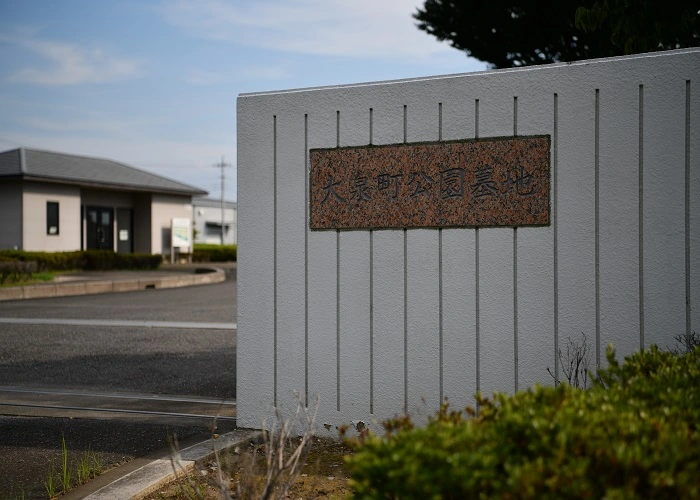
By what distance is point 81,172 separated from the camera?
32.5 metres

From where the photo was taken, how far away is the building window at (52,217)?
3005 cm

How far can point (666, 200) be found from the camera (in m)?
5.03

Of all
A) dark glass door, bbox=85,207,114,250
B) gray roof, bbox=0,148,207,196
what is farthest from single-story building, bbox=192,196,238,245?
dark glass door, bbox=85,207,114,250

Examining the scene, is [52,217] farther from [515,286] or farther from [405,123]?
[515,286]

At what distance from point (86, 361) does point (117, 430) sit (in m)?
3.83

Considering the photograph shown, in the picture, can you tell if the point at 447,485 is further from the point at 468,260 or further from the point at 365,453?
the point at 468,260

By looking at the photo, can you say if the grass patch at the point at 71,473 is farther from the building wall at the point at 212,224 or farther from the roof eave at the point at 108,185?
the building wall at the point at 212,224

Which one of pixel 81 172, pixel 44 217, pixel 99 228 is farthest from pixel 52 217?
pixel 99 228

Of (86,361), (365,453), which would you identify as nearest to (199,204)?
(86,361)

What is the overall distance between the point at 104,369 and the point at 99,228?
2591 centimetres

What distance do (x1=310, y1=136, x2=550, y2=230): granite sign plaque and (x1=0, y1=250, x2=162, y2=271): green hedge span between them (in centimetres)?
2269

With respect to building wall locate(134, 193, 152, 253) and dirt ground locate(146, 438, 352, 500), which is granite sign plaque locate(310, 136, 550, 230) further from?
building wall locate(134, 193, 152, 253)

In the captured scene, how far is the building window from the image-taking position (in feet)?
98.6

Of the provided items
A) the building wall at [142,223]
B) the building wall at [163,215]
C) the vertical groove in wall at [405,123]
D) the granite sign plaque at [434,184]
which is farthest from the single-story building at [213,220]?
the vertical groove in wall at [405,123]
